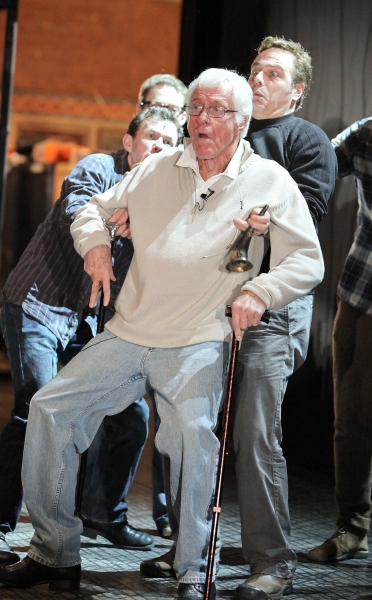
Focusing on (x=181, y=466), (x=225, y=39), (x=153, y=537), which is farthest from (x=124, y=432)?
(x=225, y=39)

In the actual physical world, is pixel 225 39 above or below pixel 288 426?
above

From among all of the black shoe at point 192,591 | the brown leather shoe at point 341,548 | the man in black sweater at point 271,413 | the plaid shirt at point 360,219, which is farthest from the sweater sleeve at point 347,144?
the black shoe at point 192,591

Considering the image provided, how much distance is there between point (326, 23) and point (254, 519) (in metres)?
2.52

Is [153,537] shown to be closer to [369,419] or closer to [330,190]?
[369,419]

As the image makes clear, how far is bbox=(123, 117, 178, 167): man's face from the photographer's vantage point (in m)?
3.26

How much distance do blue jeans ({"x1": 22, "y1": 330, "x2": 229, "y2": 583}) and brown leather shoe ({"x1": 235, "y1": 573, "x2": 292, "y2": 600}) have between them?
194 millimetres

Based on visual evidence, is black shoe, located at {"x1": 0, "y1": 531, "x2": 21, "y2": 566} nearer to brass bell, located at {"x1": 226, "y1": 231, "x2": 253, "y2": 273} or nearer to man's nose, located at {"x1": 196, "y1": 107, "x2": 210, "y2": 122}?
brass bell, located at {"x1": 226, "y1": 231, "x2": 253, "y2": 273}

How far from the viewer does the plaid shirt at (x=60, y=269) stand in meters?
3.16

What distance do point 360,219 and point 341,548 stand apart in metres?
1.30

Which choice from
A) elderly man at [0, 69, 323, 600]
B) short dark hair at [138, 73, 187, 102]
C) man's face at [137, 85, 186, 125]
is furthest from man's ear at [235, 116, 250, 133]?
short dark hair at [138, 73, 187, 102]

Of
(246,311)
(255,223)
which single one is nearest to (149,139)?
(255,223)

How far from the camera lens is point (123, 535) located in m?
3.29

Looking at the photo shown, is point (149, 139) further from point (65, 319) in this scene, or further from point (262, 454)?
point (262, 454)

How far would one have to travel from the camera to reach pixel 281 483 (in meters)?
2.82
